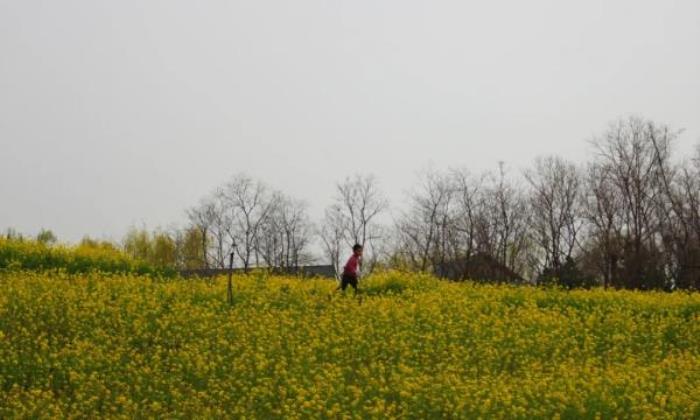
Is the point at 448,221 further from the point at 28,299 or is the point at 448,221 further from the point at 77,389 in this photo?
the point at 77,389

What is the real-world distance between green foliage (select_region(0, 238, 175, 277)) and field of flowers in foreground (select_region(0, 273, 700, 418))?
2.23m

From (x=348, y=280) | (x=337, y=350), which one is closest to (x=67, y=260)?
(x=348, y=280)

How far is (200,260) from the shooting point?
3081 inches

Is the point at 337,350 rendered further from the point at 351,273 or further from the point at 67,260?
the point at 67,260

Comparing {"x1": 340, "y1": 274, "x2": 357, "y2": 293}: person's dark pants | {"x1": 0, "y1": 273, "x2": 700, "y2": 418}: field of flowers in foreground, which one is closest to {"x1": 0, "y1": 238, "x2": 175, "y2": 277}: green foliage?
{"x1": 0, "y1": 273, "x2": 700, "y2": 418}: field of flowers in foreground

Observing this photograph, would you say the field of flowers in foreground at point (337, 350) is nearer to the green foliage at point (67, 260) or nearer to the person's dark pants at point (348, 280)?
the person's dark pants at point (348, 280)

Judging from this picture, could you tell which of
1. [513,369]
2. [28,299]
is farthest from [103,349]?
[513,369]

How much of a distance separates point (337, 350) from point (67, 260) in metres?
13.6

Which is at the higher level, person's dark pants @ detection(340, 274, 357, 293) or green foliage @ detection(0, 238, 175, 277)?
green foliage @ detection(0, 238, 175, 277)

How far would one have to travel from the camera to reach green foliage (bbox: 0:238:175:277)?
28.4 m

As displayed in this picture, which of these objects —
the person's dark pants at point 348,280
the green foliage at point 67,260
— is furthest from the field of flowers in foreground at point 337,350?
the green foliage at point 67,260

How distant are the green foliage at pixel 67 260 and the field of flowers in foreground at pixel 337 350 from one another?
223cm

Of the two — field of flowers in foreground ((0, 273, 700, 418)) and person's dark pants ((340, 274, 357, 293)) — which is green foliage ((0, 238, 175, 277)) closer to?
field of flowers in foreground ((0, 273, 700, 418))

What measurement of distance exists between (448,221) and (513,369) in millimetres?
51315
